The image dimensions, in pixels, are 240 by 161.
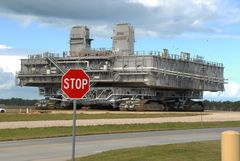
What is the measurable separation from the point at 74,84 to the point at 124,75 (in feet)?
252

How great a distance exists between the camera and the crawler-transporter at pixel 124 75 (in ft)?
288

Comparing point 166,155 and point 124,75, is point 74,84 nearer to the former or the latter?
point 166,155

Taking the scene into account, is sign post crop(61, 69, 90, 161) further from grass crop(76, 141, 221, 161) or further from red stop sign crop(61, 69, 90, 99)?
grass crop(76, 141, 221, 161)

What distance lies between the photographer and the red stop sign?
1163 cm

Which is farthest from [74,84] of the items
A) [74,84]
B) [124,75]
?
[124,75]

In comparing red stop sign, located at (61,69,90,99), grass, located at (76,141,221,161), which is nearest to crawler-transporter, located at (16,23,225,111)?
grass, located at (76,141,221,161)

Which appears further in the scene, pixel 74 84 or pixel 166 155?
pixel 166 155

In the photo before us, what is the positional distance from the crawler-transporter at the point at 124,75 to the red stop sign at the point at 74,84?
71333mm

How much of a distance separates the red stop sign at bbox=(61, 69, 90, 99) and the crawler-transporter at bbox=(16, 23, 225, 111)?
71.3 metres

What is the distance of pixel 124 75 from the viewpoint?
291 ft

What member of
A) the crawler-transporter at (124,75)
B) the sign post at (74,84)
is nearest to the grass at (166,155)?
the sign post at (74,84)

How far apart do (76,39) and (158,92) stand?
20.7 m

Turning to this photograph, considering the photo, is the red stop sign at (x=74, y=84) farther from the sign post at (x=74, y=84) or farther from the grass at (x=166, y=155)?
the grass at (x=166, y=155)

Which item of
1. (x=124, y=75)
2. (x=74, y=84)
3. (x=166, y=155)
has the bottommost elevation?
(x=166, y=155)
